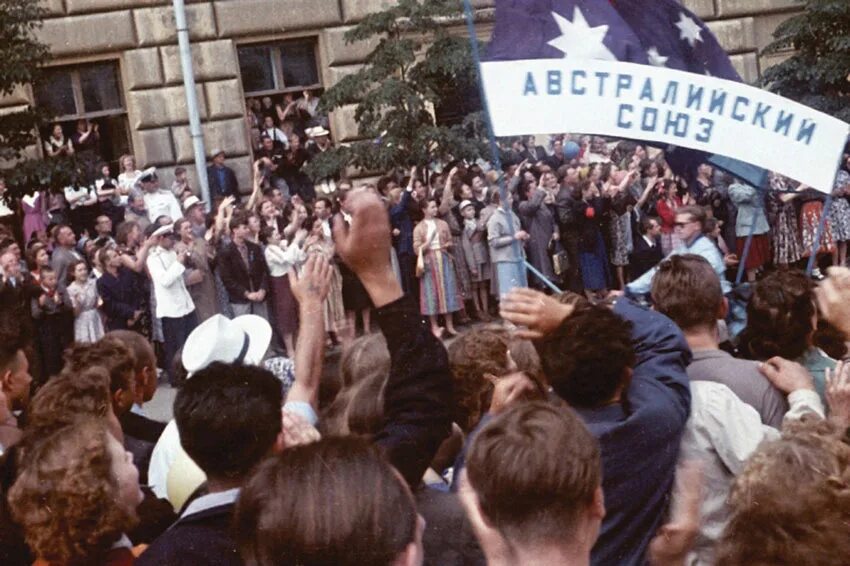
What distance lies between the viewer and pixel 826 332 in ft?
16.1

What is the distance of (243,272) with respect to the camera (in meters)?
14.0

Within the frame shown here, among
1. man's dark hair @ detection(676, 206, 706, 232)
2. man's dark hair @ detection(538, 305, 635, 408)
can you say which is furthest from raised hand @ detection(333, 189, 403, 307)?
man's dark hair @ detection(676, 206, 706, 232)

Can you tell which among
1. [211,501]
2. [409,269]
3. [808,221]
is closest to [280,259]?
[409,269]

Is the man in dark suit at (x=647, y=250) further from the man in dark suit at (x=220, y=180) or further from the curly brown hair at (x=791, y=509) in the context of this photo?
the curly brown hair at (x=791, y=509)

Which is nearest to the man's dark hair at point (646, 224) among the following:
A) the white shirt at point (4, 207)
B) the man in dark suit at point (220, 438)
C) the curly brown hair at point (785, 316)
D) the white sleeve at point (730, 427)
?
the white shirt at point (4, 207)

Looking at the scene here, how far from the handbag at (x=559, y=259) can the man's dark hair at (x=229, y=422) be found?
44.0 feet

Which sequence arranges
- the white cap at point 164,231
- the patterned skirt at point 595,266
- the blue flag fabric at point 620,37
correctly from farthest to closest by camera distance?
the patterned skirt at point 595,266
the white cap at point 164,231
the blue flag fabric at point 620,37

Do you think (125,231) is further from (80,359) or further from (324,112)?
(80,359)

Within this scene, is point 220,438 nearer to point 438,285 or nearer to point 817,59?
point 438,285

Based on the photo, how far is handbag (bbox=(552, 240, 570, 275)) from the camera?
1634cm

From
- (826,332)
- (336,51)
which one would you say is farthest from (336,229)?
(336,51)

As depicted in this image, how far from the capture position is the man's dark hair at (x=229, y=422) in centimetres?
291

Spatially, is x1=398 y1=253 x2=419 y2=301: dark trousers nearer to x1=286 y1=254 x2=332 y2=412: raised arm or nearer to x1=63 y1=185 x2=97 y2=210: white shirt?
x1=63 y1=185 x2=97 y2=210: white shirt

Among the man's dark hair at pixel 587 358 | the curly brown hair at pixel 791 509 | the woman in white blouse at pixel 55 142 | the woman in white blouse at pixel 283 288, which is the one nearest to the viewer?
the curly brown hair at pixel 791 509
